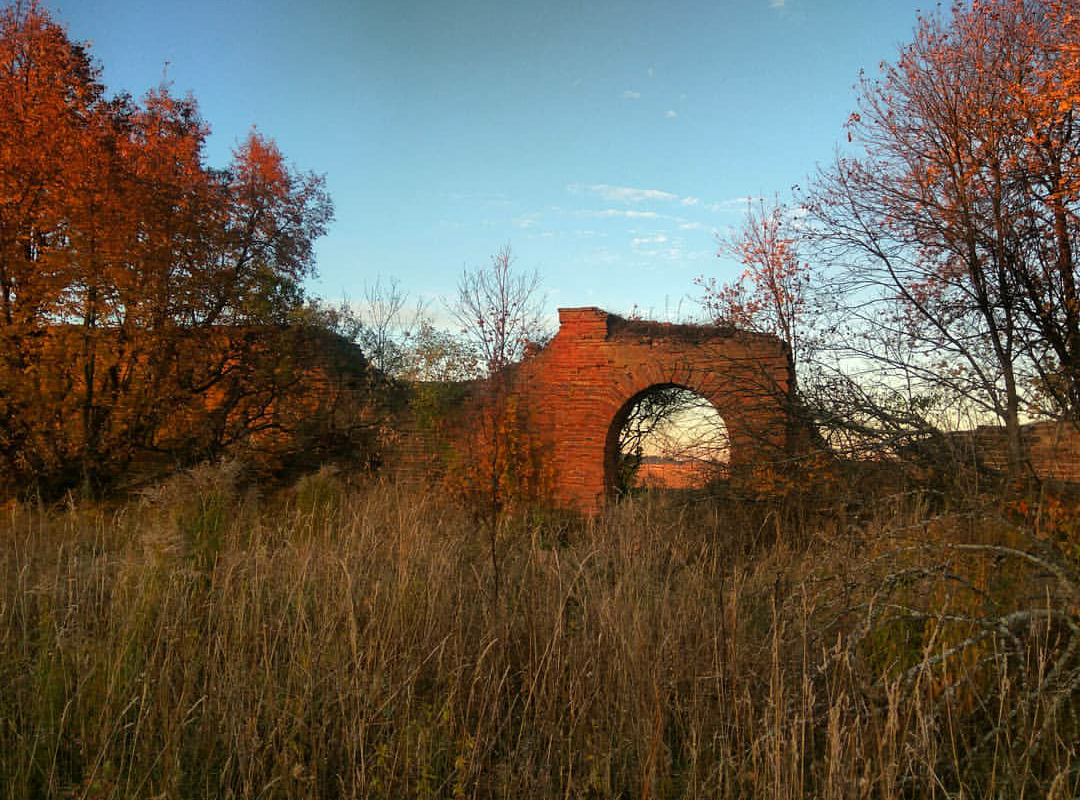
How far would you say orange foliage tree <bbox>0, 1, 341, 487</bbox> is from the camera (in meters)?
10.9

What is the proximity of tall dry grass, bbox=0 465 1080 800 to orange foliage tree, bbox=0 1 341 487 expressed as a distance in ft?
24.6

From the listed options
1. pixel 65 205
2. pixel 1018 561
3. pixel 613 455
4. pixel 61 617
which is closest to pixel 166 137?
pixel 65 205

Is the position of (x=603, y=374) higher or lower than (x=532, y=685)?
higher

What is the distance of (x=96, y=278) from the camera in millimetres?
10852

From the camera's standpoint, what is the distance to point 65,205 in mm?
10859

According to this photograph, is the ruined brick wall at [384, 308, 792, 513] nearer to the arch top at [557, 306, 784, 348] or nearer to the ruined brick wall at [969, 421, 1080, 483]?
the arch top at [557, 306, 784, 348]

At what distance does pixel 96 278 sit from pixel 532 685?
10.9 metres

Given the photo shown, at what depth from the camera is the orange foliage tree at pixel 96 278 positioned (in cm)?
1086

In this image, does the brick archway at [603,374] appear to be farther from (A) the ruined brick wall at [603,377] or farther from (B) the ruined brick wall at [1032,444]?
(B) the ruined brick wall at [1032,444]

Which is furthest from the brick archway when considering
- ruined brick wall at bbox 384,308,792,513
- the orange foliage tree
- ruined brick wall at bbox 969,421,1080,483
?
the orange foliage tree

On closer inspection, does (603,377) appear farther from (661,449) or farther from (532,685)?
(532,685)

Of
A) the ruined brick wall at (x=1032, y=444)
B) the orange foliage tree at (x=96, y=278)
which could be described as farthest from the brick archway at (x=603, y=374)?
the orange foliage tree at (x=96, y=278)

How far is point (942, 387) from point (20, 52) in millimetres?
15375

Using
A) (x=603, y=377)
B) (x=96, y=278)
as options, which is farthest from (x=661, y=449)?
(x=96, y=278)
